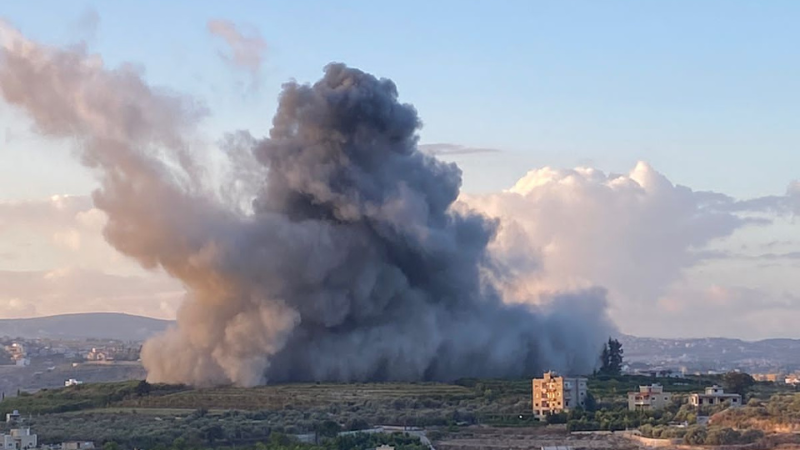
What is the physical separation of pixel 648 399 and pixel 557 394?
4.20 meters

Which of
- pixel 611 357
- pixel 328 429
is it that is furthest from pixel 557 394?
pixel 611 357

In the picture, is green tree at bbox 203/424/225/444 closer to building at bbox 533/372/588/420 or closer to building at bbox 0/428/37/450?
building at bbox 0/428/37/450

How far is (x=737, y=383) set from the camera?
80.3m

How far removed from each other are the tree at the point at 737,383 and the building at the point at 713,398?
569cm

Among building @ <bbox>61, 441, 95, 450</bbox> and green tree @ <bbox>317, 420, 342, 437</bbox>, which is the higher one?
green tree @ <bbox>317, 420, 342, 437</bbox>

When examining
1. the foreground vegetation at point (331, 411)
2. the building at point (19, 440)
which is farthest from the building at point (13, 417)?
the building at point (19, 440)

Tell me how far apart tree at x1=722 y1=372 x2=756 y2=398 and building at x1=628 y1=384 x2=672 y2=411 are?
5.88 meters

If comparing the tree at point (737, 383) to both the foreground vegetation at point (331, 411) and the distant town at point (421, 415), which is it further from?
the foreground vegetation at point (331, 411)

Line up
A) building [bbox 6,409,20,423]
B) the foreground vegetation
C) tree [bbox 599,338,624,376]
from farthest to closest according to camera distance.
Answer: tree [bbox 599,338,624,376] → building [bbox 6,409,20,423] → the foreground vegetation

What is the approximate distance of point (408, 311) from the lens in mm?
90000

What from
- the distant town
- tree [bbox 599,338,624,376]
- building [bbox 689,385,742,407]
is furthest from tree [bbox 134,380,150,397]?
building [bbox 689,385,742,407]

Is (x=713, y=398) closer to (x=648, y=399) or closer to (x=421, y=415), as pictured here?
(x=648, y=399)

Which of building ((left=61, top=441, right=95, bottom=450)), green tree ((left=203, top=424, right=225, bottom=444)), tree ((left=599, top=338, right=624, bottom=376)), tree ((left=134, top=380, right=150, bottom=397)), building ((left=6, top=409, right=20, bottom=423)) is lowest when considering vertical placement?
building ((left=61, top=441, right=95, bottom=450))

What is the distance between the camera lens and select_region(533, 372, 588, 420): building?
7300cm
